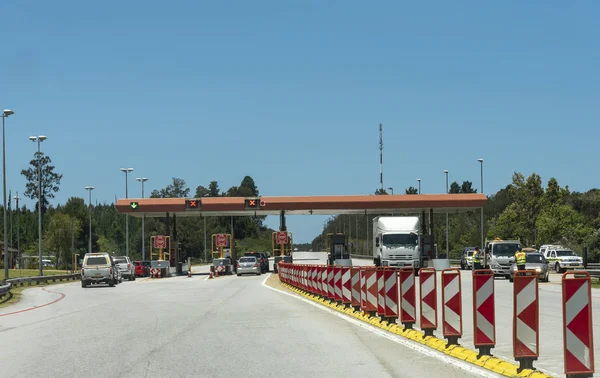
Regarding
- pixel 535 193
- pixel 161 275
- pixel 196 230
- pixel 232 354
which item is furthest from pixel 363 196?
pixel 196 230

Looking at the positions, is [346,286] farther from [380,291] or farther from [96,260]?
[96,260]

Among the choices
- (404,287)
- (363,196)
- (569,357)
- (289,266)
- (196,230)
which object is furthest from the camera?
(196,230)

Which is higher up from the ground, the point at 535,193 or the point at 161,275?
the point at 535,193

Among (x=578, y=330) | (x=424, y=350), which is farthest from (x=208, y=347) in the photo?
(x=578, y=330)

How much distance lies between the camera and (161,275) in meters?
66.8

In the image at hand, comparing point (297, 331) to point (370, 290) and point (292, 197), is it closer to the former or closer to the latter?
point (370, 290)

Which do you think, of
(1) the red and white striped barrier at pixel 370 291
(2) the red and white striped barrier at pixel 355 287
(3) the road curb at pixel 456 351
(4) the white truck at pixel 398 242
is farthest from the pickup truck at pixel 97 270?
(1) the red and white striped barrier at pixel 370 291

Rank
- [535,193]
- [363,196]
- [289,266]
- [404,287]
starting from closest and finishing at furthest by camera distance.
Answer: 1. [404,287]
2. [289,266]
3. [363,196]
4. [535,193]

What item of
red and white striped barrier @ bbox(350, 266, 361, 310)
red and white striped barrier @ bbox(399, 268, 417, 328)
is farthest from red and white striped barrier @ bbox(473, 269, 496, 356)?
red and white striped barrier @ bbox(350, 266, 361, 310)

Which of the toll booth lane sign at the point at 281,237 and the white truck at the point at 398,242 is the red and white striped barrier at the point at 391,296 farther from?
the toll booth lane sign at the point at 281,237

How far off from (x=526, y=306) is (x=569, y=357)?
1279mm

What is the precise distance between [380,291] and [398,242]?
28.1 m

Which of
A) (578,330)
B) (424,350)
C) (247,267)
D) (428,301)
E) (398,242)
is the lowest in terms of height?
(247,267)

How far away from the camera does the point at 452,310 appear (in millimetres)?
13148
